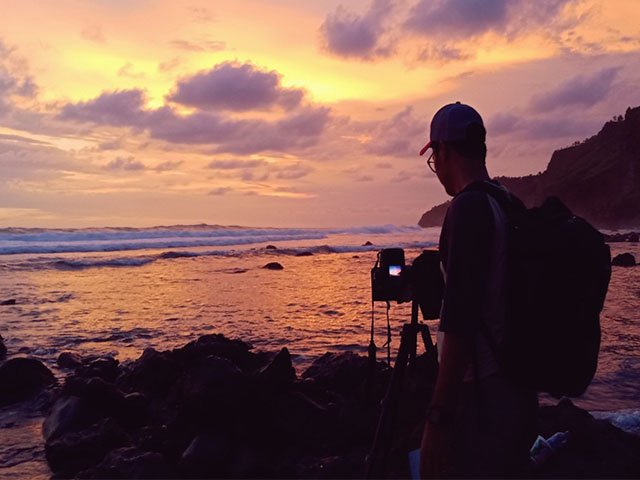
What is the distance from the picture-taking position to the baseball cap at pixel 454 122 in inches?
91.7

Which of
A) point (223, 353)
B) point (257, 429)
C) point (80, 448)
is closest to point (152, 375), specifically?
point (223, 353)

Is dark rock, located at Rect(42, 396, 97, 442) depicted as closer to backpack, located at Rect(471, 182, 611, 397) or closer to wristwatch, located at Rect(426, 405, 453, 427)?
wristwatch, located at Rect(426, 405, 453, 427)

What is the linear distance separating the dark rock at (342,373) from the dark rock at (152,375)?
67.1 inches

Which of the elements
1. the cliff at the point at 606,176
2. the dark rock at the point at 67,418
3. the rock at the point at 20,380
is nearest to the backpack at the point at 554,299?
the dark rock at the point at 67,418

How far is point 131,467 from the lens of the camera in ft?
15.4

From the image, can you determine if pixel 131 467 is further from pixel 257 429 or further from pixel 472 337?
pixel 472 337

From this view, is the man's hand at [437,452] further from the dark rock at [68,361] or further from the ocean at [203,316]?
the dark rock at [68,361]

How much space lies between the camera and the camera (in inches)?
100

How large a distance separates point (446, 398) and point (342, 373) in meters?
4.58

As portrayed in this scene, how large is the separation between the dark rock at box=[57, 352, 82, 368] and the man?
765 cm

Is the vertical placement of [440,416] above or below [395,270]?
below

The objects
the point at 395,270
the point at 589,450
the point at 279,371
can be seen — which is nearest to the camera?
the point at 395,270

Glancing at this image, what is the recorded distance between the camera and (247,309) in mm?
13648

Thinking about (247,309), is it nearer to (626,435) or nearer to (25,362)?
(25,362)
